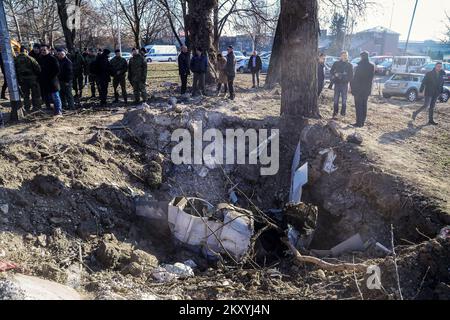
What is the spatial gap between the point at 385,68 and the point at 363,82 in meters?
26.8

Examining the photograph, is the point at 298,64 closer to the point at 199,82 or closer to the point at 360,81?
the point at 360,81

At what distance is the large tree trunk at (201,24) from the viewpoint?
45.8 ft

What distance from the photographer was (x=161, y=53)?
4034 centimetres

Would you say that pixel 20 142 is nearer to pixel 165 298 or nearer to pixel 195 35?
pixel 165 298

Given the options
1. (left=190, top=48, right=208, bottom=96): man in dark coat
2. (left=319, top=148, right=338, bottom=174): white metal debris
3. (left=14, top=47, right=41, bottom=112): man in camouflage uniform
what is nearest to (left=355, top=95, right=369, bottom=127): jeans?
(left=319, top=148, right=338, bottom=174): white metal debris

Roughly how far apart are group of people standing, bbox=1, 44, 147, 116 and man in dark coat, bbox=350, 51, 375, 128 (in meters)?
5.56

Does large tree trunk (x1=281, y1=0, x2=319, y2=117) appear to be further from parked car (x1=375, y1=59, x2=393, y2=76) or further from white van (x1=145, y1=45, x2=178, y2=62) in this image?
white van (x1=145, y1=45, x2=178, y2=62)

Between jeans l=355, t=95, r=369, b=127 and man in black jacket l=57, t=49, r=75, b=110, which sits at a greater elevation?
man in black jacket l=57, t=49, r=75, b=110

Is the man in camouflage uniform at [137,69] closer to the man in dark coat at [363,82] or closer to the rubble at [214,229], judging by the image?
A: the man in dark coat at [363,82]

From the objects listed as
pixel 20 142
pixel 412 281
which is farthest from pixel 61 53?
pixel 412 281

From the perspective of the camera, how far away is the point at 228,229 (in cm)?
547

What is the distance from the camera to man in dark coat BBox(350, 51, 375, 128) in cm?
908

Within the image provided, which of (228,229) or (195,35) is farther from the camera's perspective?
(195,35)
